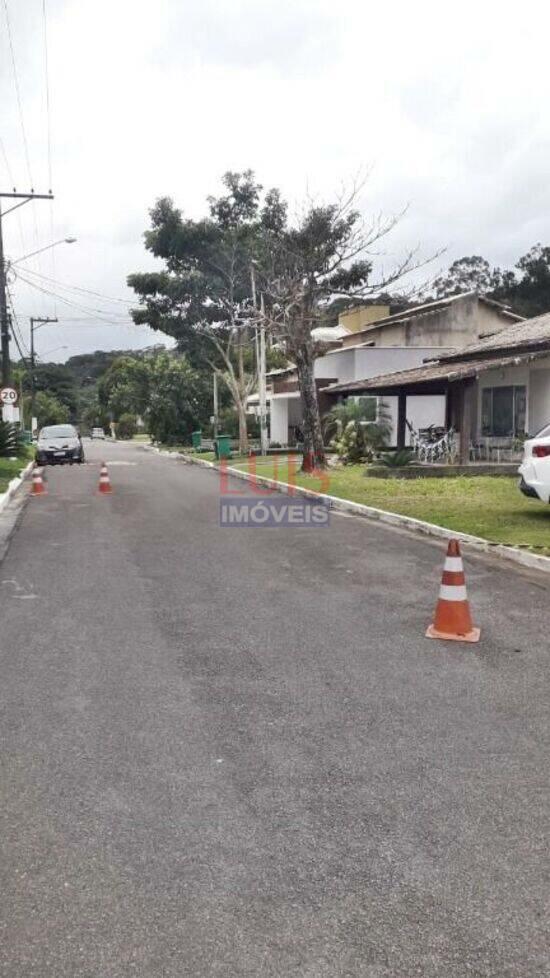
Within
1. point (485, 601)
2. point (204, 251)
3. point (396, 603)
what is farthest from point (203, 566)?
point (204, 251)

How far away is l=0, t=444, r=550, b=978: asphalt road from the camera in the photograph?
2850 millimetres

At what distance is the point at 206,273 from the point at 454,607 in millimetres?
36852

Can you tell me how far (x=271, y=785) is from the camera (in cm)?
402

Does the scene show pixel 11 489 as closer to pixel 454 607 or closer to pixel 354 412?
pixel 354 412

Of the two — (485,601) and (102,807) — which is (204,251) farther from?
(102,807)

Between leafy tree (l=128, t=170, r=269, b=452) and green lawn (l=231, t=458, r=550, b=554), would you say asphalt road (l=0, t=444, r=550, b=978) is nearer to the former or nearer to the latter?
green lawn (l=231, t=458, r=550, b=554)

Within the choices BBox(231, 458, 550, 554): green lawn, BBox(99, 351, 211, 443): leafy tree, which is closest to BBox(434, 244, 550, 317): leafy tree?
BBox(99, 351, 211, 443): leafy tree

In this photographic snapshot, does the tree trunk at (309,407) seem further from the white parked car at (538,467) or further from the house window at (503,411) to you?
the white parked car at (538,467)

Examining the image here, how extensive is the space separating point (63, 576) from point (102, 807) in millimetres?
5666

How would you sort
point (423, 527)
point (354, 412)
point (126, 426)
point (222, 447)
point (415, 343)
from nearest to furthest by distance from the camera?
1. point (423, 527)
2. point (354, 412)
3. point (222, 447)
4. point (415, 343)
5. point (126, 426)

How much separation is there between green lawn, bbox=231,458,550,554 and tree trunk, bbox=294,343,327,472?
1012mm

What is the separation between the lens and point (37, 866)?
331 centimetres

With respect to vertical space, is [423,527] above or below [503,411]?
below

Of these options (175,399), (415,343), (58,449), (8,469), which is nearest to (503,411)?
(415,343)
